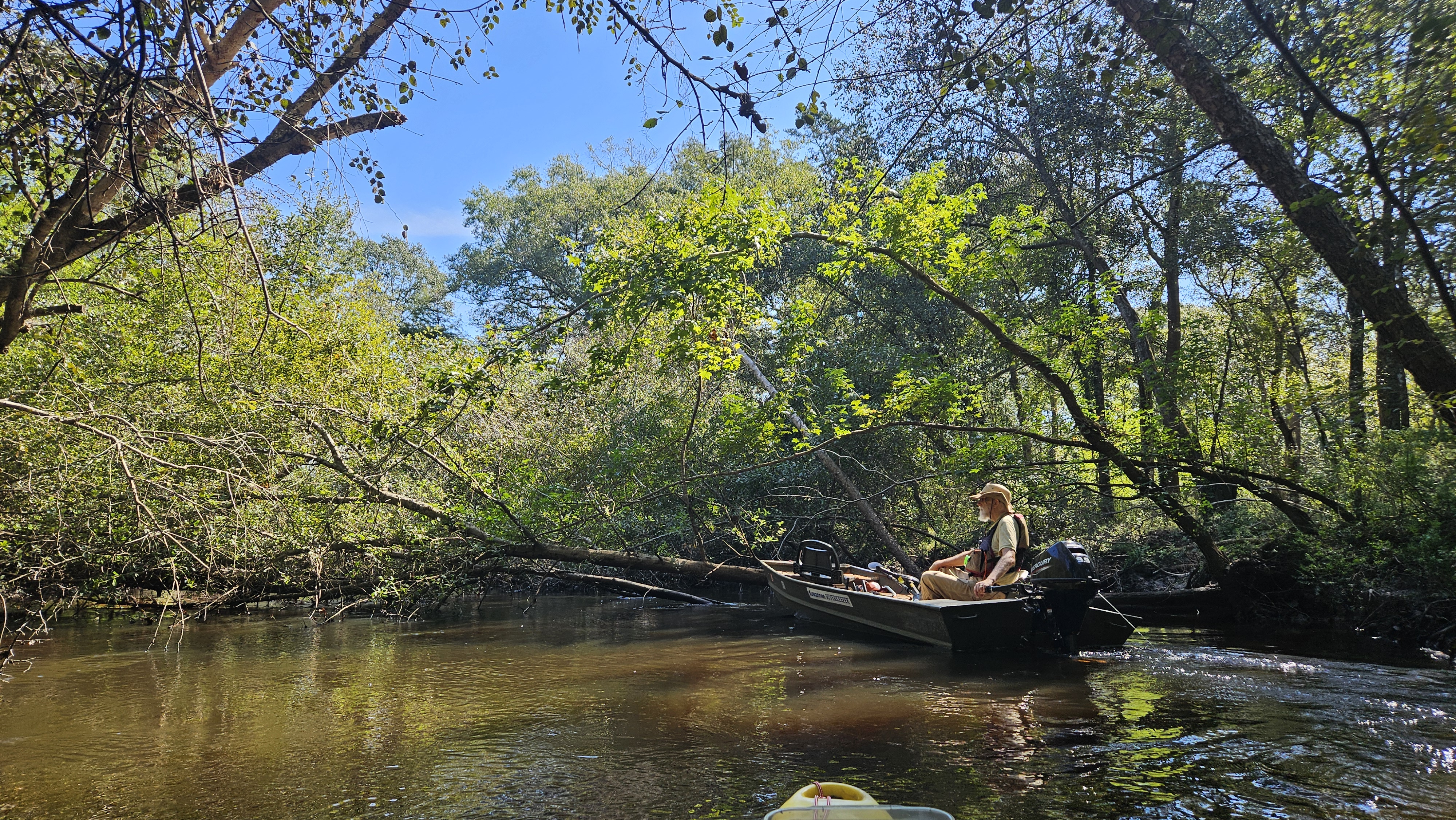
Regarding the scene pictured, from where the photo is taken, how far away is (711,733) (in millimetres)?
5809

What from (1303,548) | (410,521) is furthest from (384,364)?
(1303,548)

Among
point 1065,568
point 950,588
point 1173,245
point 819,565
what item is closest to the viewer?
point 1065,568

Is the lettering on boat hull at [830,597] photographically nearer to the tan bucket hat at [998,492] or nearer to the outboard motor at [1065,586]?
the tan bucket hat at [998,492]

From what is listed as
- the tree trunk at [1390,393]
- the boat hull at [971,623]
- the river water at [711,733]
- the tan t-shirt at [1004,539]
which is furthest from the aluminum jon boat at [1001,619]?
the tree trunk at [1390,393]

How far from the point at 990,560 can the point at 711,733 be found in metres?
4.16

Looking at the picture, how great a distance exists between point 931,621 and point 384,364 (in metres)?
8.07

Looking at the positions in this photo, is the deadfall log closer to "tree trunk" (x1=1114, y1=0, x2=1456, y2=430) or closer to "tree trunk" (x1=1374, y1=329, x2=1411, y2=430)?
"tree trunk" (x1=1374, y1=329, x2=1411, y2=430)

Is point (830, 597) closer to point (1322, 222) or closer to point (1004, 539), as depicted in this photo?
point (1004, 539)

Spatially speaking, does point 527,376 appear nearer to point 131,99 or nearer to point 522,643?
point 522,643

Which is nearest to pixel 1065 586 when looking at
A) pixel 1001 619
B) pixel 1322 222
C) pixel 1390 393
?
pixel 1001 619

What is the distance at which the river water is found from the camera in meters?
4.38

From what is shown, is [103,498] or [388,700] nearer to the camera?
[388,700]

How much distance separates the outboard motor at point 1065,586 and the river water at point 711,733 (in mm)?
367

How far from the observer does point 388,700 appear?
6.98 meters
